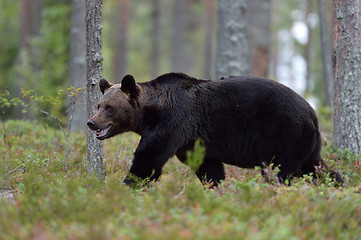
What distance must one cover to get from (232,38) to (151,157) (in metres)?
8.52

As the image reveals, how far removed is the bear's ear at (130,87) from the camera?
254 inches

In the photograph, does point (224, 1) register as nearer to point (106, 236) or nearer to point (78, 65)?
point (78, 65)

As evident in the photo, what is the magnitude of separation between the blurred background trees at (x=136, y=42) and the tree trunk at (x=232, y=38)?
0.36ft

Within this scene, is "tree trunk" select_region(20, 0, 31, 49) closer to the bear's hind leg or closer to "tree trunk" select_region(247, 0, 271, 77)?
"tree trunk" select_region(247, 0, 271, 77)

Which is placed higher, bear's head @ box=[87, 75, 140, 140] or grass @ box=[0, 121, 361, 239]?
bear's head @ box=[87, 75, 140, 140]

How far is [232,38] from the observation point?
546 inches

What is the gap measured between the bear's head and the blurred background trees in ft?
8.16

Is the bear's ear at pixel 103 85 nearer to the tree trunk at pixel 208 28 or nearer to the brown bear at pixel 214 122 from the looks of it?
the brown bear at pixel 214 122

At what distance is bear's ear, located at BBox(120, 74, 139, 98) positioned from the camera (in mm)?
6457

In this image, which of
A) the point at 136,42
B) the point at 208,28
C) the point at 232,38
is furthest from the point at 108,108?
the point at 136,42

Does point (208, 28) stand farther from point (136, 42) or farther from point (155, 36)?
point (136, 42)

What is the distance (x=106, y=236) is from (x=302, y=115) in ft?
11.5

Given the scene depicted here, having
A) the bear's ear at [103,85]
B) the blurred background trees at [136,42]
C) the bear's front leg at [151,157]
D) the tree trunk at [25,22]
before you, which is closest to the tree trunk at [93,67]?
the bear's ear at [103,85]

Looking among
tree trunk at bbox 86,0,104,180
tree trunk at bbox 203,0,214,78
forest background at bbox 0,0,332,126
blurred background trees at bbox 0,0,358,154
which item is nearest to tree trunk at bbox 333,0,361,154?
blurred background trees at bbox 0,0,358,154
